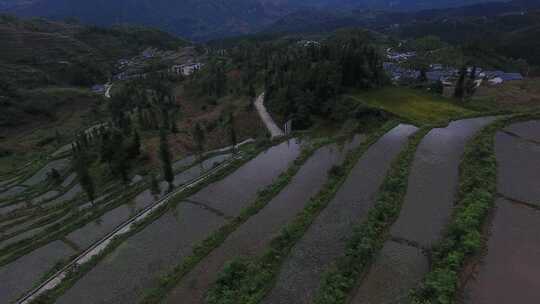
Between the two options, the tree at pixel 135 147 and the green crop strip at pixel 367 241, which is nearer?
the green crop strip at pixel 367 241

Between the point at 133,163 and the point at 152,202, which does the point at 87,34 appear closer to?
the point at 133,163

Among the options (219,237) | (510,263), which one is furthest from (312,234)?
(510,263)

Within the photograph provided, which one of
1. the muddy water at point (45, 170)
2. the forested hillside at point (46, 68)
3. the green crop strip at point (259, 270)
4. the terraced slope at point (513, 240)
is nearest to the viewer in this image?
the terraced slope at point (513, 240)

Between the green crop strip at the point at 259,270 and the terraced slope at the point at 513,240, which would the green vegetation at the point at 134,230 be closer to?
the green crop strip at the point at 259,270

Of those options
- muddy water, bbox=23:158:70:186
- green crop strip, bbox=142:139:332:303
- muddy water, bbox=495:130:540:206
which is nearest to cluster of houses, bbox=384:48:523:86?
muddy water, bbox=495:130:540:206

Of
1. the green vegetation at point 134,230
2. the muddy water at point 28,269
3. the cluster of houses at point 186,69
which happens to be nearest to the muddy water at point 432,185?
the green vegetation at point 134,230

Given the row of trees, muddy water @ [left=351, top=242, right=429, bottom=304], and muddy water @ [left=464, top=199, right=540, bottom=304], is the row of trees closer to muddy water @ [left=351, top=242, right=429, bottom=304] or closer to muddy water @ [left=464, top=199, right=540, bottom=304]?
muddy water @ [left=351, top=242, right=429, bottom=304]

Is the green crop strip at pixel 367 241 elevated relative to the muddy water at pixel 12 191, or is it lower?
elevated
